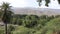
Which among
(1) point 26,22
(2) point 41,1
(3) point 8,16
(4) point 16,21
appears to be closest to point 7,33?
(3) point 8,16

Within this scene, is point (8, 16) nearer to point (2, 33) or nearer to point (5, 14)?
point (5, 14)

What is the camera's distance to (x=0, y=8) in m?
35.3

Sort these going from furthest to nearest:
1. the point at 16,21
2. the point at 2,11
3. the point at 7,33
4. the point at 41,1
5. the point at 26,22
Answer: the point at 16,21
the point at 26,22
the point at 7,33
the point at 2,11
the point at 41,1

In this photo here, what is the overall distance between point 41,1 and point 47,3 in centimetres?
25

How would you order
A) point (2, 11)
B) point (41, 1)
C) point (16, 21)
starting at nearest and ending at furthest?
point (41, 1)
point (2, 11)
point (16, 21)

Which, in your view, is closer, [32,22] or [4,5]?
[4,5]

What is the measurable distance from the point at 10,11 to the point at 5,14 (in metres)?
1.20

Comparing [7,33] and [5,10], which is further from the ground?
[5,10]

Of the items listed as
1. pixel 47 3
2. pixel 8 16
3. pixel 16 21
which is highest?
pixel 47 3

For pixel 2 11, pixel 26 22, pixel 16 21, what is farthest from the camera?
pixel 16 21

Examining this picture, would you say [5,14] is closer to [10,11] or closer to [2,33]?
[10,11]

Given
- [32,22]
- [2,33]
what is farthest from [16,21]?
[2,33]

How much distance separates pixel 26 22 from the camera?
50.5 m

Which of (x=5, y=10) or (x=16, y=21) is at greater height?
(x=5, y=10)
